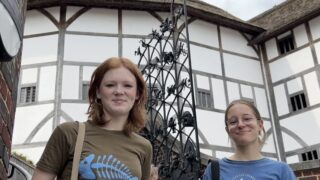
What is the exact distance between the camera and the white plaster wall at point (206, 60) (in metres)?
13.8

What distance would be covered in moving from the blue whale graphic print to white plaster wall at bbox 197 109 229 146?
11093 mm

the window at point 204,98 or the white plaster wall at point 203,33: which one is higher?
the white plaster wall at point 203,33

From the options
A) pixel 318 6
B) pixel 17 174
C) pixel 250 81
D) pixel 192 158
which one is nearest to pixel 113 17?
pixel 250 81

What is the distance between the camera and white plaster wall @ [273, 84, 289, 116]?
14.8 metres

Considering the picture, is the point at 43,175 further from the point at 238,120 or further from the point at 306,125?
the point at 306,125

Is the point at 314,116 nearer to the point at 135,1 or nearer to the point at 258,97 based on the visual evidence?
the point at 258,97

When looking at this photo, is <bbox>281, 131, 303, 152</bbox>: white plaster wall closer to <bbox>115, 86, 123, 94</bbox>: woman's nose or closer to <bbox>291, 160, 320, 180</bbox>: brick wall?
<bbox>291, 160, 320, 180</bbox>: brick wall

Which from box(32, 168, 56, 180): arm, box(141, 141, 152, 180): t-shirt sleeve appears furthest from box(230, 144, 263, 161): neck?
box(32, 168, 56, 180): arm

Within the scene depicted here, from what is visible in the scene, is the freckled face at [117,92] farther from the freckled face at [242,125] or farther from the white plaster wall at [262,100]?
the white plaster wall at [262,100]

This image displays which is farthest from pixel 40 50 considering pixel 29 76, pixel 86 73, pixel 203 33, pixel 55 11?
pixel 203 33

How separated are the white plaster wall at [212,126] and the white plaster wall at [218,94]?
422 millimetres

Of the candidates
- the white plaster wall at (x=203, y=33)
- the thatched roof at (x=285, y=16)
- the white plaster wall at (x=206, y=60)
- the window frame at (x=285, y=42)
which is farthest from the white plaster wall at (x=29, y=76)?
the window frame at (x=285, y=42)

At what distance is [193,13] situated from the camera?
552 inches

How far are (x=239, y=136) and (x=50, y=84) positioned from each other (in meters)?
10.7
